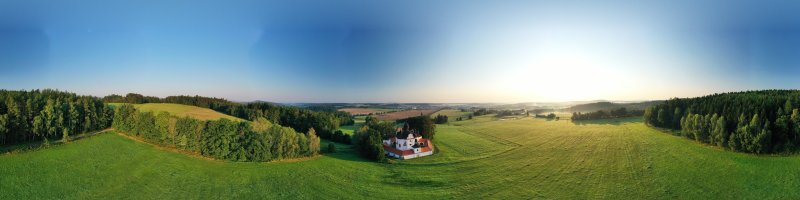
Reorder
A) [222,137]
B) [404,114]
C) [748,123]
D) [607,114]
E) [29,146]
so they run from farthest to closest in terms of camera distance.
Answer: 1. [404,114]
2. [607,114]
3. [222,137]
4. [748,123]
5. [29,146]

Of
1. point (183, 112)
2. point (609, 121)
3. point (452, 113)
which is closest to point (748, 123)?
point (609, 121)

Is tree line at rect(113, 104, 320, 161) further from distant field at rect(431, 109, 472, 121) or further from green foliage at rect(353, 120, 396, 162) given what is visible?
distant field at rect(431, 109, 472, 121)

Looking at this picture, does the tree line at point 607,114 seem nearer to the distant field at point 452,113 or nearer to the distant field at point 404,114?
the distant field at point 452,113

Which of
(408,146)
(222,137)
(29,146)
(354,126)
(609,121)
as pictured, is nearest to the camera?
(29,146)

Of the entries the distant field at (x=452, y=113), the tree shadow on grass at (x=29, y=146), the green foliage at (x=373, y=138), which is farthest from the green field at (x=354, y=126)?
the tree shadow on grass at (x=29, y=146)

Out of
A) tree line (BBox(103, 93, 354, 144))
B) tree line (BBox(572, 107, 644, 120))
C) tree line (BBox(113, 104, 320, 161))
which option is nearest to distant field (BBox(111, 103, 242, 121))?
tree line (BBox(113, 104, 320, 161))

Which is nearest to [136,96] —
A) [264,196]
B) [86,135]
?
[86,135]

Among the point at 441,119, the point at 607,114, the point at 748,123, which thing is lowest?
the point at 441,119

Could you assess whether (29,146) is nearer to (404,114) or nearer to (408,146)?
(408,146)

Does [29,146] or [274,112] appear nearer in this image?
[29,146]
